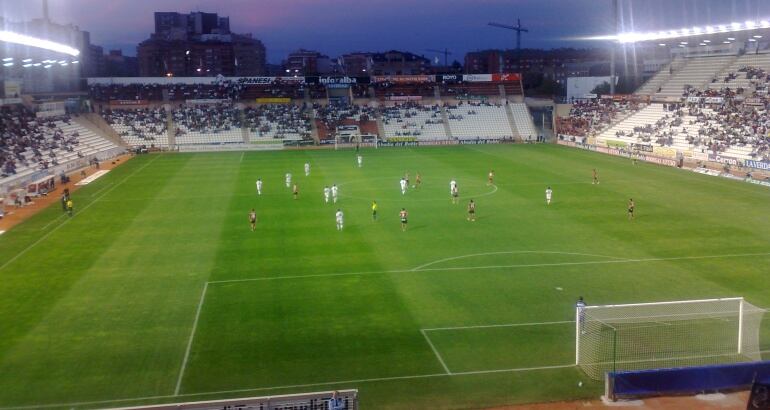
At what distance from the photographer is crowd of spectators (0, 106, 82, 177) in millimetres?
51053

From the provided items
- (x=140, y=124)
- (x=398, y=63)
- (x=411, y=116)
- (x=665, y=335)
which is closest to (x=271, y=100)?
(x=140, y=124)

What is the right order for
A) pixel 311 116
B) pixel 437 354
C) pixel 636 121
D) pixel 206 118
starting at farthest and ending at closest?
pixel 311 116 < pixel 206 118 < pixel 636 121 < pixel 437 354

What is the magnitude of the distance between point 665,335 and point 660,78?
69.7 metres

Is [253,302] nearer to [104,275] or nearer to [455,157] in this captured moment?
[104,275]

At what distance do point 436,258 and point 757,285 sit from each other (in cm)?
1069

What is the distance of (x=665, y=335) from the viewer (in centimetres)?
1778

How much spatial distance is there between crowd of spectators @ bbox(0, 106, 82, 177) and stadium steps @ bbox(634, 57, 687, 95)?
60.4 meters

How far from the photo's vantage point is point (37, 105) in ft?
222

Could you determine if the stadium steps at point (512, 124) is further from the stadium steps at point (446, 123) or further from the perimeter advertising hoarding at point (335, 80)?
the perimeter advertising hoarding at point (335, 80)

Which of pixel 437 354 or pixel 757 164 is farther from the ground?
pixel 757 164

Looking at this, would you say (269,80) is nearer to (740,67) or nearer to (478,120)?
(478,120)

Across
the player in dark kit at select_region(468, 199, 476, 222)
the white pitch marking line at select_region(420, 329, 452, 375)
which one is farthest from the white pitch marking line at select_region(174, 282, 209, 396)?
the player in dark kit at select_region(468, 199, 476, 222)

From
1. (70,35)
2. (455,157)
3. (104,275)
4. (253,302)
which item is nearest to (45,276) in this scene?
(104,275)

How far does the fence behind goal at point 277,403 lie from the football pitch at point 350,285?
1607 mm
